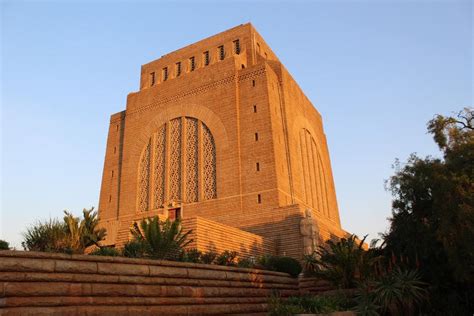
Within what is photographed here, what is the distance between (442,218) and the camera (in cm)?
1241

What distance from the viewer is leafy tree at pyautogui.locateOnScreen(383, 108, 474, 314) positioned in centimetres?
1147

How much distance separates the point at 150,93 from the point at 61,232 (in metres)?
19.1

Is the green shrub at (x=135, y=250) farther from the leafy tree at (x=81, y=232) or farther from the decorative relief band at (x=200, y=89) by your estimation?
the decorative relief band at (x=200, y=89)

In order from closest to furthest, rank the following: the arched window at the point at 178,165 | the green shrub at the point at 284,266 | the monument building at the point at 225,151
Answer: the green shrub at the point at 284,266, the monument building at the point at 225,151, the arched window at the point at 178,165

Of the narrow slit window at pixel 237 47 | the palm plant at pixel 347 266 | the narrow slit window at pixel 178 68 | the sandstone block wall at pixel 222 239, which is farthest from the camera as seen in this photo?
the narrow slit window at pixel 178 68

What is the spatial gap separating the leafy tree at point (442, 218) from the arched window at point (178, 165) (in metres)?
12.4

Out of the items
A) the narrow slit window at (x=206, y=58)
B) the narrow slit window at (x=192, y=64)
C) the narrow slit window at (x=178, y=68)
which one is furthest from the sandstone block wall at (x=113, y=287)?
the narrow slit window at (x=178, y=68)

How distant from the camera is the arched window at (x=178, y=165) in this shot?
83.9 ft

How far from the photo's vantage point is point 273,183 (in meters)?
22.9

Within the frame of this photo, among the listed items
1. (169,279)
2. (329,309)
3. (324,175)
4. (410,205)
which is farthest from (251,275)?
(324,175)

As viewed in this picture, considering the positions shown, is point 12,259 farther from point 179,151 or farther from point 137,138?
point 137,138

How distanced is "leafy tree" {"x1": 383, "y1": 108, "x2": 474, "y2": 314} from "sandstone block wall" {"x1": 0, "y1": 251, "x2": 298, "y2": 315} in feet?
20.4

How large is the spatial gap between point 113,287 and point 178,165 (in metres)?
20.6

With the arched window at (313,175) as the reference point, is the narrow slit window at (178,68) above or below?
above
